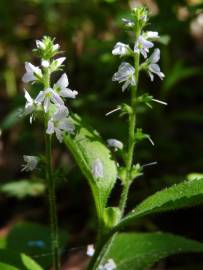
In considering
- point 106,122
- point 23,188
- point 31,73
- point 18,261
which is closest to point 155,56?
point 31,73

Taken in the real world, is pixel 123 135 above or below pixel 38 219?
above

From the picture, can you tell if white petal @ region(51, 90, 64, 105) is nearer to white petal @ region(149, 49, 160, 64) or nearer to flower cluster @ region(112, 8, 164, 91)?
flower cluster @ region(112, 8, 164, 91)

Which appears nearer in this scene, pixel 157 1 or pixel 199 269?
pixel 199 269

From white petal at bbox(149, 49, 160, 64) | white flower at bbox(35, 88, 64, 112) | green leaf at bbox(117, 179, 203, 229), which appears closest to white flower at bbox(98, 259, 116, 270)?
green leaf at bbox(117, 179, 203, 229)

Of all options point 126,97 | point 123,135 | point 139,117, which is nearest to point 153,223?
point 123,135

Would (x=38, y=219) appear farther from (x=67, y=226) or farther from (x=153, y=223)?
(x=153, y=223)

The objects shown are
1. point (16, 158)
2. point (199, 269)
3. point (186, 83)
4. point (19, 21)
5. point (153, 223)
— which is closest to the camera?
point (199, 269)

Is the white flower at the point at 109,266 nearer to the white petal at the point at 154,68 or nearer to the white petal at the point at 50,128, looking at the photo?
the white petal at the point at 50,128
